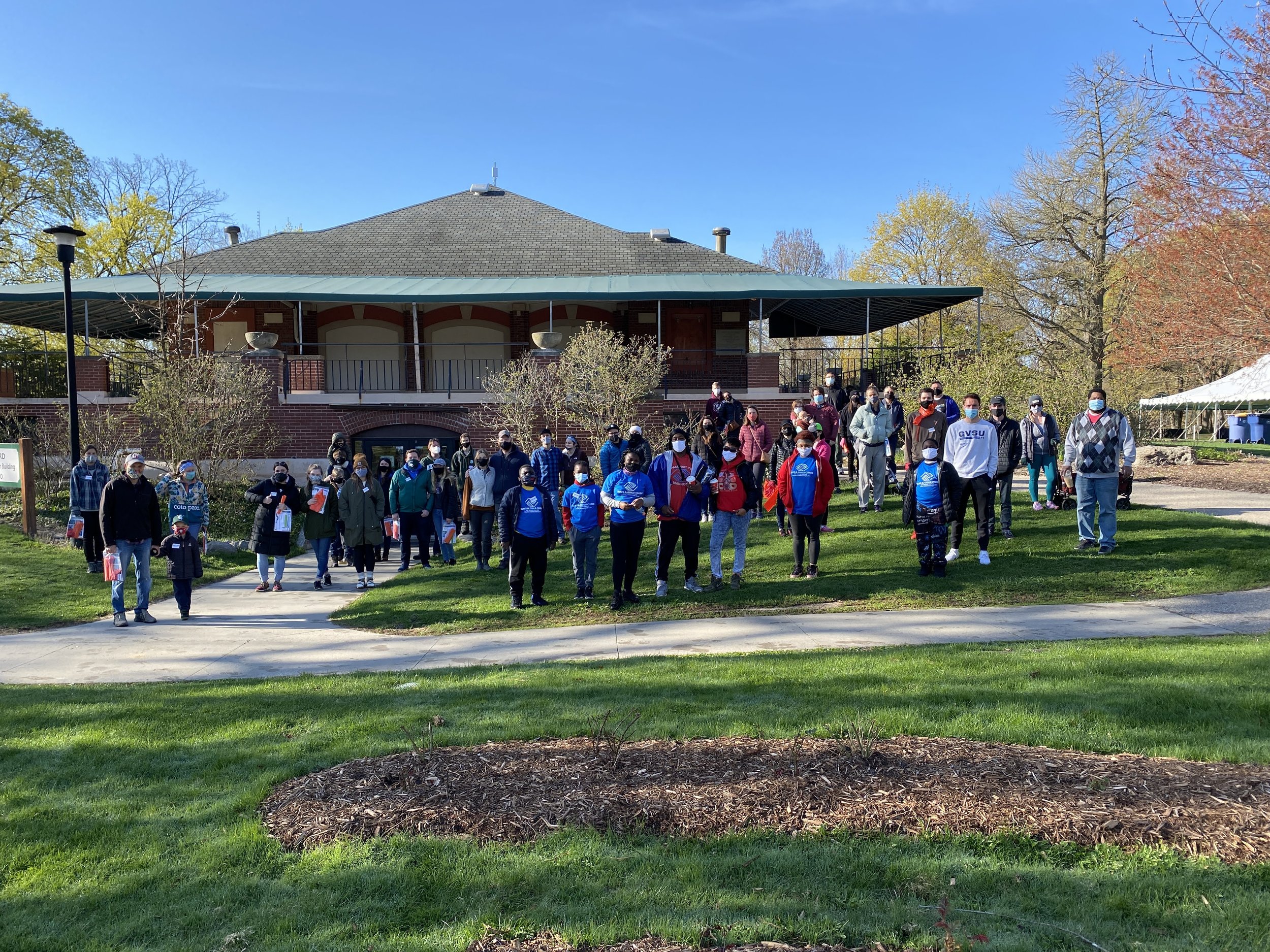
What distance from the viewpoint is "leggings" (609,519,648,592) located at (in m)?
9.99

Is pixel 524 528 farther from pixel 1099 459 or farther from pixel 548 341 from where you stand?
pixel 548 341

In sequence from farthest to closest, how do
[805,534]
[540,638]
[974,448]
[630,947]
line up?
[805,534]
[974,448]
[540,638]
[630,947]

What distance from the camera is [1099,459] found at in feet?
35.2

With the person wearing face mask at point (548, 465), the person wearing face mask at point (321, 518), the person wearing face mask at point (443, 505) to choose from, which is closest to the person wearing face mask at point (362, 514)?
the person wearing face mask at point (321, 518)

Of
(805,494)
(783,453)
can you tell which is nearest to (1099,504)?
(805,494)

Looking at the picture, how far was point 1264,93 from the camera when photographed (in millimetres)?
14305

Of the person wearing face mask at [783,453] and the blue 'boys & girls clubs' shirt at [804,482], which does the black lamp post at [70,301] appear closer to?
the person wearing face mask at [783,453]

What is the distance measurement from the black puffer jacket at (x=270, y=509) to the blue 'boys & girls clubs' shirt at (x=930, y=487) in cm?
836

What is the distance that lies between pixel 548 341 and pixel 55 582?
42.7 ft

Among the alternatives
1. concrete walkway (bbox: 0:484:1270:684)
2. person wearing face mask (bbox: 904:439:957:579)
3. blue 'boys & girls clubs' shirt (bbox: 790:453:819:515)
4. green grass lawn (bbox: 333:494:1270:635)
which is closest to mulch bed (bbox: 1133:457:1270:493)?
green grass lawn (bbox: 333:494:1270:635)

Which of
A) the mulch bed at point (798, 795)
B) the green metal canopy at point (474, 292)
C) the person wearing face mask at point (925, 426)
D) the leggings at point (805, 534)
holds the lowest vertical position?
the mulch bed at point (798, 795)

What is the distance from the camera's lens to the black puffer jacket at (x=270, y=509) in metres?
12.2

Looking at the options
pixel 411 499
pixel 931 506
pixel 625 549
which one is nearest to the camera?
pixel 625 549

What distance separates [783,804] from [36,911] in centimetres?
315
